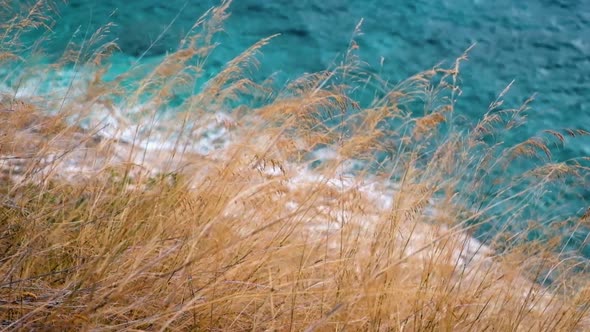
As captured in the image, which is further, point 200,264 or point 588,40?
point 588,40

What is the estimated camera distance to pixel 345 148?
6.43ft

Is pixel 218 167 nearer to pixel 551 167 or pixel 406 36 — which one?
pixel 551 167

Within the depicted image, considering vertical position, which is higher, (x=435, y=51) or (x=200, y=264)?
(x=200, y=264)

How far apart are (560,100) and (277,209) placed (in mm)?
4551

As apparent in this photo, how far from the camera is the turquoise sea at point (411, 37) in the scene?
19.6 feet

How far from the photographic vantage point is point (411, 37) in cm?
661

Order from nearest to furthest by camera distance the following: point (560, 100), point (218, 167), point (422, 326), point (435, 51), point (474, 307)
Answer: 1. point (422, 326)
2. point (474, 307)
3. point (218, 167)
4. point (560, 100)
5. point (435, 51)

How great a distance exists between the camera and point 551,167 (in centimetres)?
194

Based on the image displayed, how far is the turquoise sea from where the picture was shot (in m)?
5.98

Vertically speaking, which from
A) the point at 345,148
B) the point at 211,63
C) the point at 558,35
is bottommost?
the point at 211,63

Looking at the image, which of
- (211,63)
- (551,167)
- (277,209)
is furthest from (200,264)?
(211,63)

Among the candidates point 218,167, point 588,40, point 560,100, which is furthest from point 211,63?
point 218,167

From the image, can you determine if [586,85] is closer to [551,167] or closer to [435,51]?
[435,51]

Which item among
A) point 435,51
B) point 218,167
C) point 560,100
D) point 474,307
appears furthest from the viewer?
point 435,51
